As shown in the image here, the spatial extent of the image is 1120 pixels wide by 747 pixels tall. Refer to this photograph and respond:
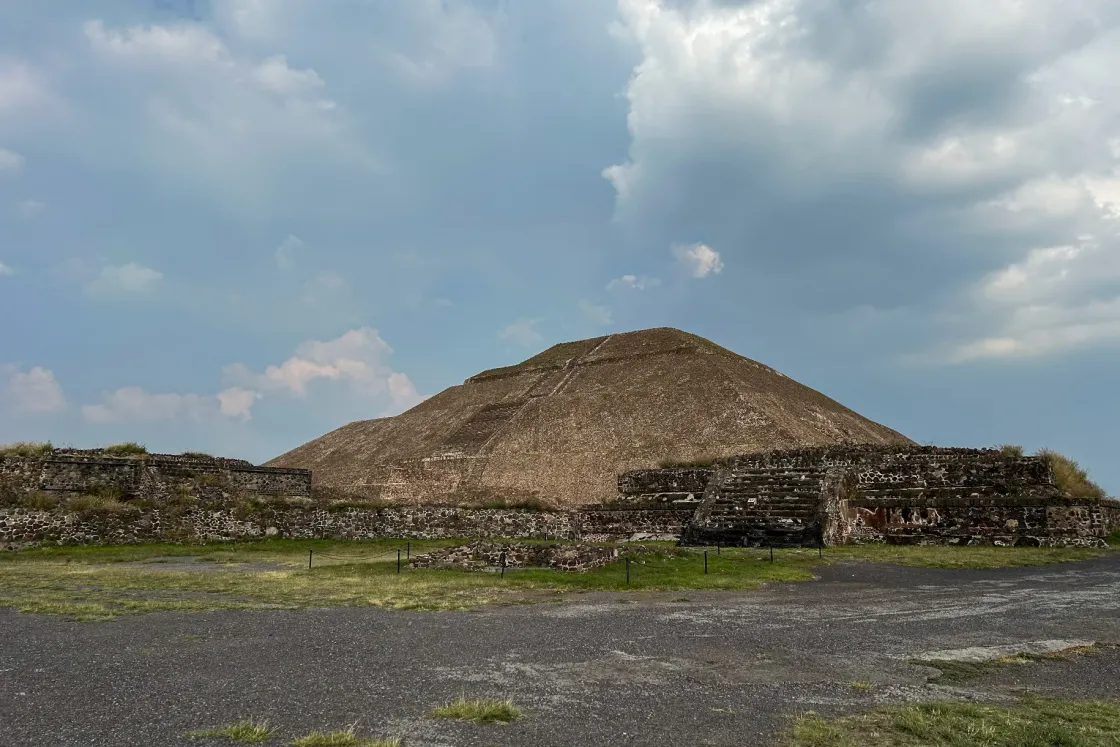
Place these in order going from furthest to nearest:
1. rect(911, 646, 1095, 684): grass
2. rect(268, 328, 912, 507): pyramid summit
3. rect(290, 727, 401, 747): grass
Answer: rect(268, 328, 912, 507): pyramid summit, rect(911, 646, 1095, 684): grass, rect(290, 727, 401, 747): grass

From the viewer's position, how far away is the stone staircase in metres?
21.4

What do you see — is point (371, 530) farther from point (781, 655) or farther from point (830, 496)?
point (781, 655)

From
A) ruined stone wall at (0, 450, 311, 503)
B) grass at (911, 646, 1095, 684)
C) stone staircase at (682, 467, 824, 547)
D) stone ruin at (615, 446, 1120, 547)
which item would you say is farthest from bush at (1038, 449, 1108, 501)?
ruined stone wall at (0, 450, 311, 503)

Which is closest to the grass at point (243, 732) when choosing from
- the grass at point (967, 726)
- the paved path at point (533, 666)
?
the paved path at point (533, 666)

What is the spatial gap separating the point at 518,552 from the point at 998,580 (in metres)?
A: 10.2

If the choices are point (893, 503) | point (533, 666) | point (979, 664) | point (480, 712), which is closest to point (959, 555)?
point (893, 503)

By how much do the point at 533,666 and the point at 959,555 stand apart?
15.9m

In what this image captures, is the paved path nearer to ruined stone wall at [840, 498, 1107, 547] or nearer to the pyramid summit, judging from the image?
ruined stone wall at [840, 498, 1107, 547]

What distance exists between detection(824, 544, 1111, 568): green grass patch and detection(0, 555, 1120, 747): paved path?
213 inches

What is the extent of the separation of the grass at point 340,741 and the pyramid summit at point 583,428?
3362cm

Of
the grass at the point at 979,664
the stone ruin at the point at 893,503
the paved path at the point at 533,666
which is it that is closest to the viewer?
the paved path at the point at 533,666

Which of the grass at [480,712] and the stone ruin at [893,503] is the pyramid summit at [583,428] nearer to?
the stone ruin at [893,503]

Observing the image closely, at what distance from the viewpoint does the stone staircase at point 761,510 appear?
21406 millimetres

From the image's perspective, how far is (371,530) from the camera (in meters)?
26.3
